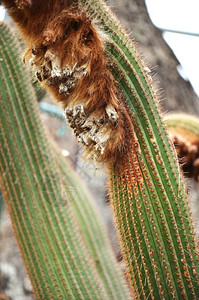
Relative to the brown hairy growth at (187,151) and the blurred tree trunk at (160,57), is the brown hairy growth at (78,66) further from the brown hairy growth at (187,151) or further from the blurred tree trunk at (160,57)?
the blurred tree trunk at (160,57)

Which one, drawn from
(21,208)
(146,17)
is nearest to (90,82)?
(21,208)

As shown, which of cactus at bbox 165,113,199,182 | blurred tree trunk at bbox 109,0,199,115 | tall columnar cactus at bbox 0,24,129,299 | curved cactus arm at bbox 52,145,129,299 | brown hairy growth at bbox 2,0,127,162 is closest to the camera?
brown hairy growth at bbox 2,0,127,162

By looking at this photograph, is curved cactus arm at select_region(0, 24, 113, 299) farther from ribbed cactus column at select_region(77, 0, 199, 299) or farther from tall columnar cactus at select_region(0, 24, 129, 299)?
ribbed cactus column at select_region(77, 0, 199, 299)

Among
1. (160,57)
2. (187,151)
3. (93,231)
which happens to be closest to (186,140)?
(187,151)

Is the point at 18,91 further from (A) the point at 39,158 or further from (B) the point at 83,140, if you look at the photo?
(B) the point at 83,140

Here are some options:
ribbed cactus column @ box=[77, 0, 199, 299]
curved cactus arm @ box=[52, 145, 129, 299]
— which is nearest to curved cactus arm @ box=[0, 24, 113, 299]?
ribbed cactus column @ box=[77, 0, 199, 299]

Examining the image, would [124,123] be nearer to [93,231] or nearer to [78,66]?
[78,66]
